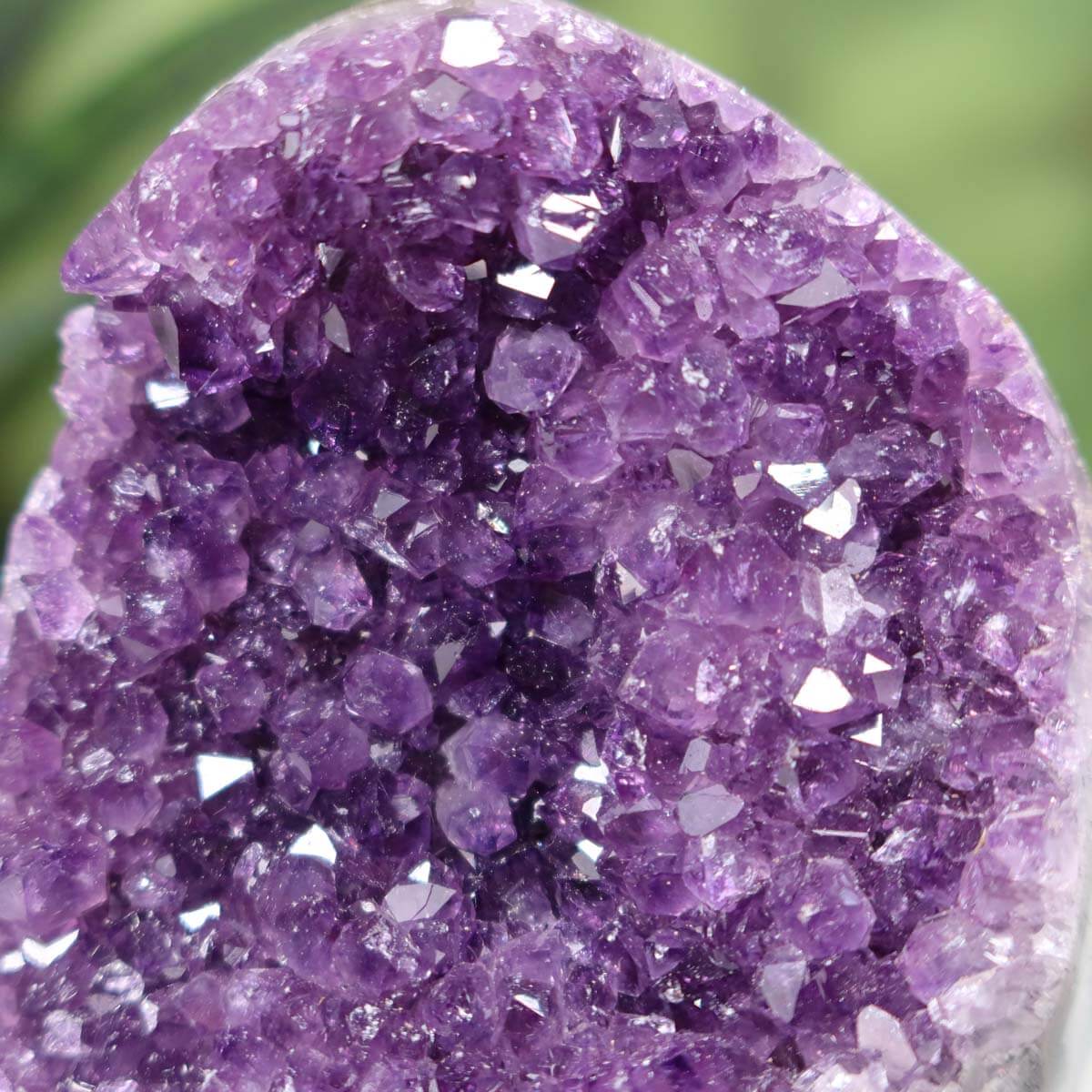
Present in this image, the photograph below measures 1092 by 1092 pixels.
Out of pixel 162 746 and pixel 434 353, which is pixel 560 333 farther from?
pixel 162 746

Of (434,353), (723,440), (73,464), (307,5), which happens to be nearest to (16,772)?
(73,464)

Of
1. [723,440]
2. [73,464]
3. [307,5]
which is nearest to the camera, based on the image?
[723,440]

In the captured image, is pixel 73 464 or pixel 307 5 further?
pixel 307 5

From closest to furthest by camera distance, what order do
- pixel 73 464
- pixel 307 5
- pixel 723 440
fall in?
pixel 723 440 < pixel 73 464 < pixel 307 5

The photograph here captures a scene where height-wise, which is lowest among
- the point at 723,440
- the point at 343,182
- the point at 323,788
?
the point at 323,788

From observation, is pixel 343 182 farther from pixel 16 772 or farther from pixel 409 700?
pixel 16 772

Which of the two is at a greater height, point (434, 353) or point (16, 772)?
point (434, 353)
